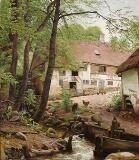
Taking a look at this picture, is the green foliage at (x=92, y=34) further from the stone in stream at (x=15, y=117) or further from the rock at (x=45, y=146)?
the rock at (x=45, y=146)

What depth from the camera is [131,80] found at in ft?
113

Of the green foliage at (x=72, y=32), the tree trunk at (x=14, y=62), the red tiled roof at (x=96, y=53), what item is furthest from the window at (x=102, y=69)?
the tree trunk at (x=14, y=62)

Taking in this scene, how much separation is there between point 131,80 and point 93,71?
30.3 meters

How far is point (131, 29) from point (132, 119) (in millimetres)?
7188

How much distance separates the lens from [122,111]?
3512 cm

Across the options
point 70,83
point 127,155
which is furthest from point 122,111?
point 70,83

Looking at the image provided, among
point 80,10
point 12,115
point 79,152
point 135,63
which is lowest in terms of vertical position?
point 79,152

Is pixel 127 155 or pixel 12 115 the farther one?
pixel 12 115

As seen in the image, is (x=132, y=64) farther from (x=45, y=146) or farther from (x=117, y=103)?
(x=45, y=146)

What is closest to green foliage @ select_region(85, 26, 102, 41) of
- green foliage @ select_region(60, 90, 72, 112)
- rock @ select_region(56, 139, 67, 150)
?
green foliage @ select_region(60, 90, 72, 112)

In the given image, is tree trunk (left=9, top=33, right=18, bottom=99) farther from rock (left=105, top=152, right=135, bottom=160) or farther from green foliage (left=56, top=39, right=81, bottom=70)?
green foliage (left=56, top=39, right=81, bottom=70)

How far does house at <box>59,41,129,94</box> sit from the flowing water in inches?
1359

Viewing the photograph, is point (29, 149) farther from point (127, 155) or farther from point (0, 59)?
point (0, 59)

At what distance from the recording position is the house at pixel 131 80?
32844 millimetres
